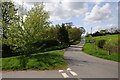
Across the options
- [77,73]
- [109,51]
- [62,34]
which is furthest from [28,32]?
[62,34]

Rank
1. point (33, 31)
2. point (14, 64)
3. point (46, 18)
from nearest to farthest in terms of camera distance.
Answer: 1. point (14, 64)
2. point (33, 31)
3. point (46, 18)

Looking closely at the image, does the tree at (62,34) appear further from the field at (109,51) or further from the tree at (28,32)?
the tree at (28,32)

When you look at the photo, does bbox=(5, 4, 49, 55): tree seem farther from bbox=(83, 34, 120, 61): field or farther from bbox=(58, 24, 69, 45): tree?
bbox=(58, 24, 69, 45): tree

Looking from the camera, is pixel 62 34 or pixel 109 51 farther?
pixel 62 34

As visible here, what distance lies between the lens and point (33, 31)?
2812 cm

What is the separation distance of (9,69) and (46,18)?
12.3 meters

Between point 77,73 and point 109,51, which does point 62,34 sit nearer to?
point 109,51

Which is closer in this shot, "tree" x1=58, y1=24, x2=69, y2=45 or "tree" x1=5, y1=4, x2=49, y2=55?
"tree" x1=5, y1=4, x2=49, y2=55

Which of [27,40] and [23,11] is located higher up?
[23,11]

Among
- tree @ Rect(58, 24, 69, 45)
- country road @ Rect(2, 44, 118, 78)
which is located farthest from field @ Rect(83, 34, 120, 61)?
tree @ Rect(58, 24, 69, 45)

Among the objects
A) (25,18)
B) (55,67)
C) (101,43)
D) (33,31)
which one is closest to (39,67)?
(55,67)

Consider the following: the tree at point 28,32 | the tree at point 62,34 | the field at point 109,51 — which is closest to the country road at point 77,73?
the field at point 109,51

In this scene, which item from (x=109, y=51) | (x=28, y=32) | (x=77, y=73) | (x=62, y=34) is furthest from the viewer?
(x=62, y=34)

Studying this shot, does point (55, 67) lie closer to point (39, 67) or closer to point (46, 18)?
point (39, 67)
